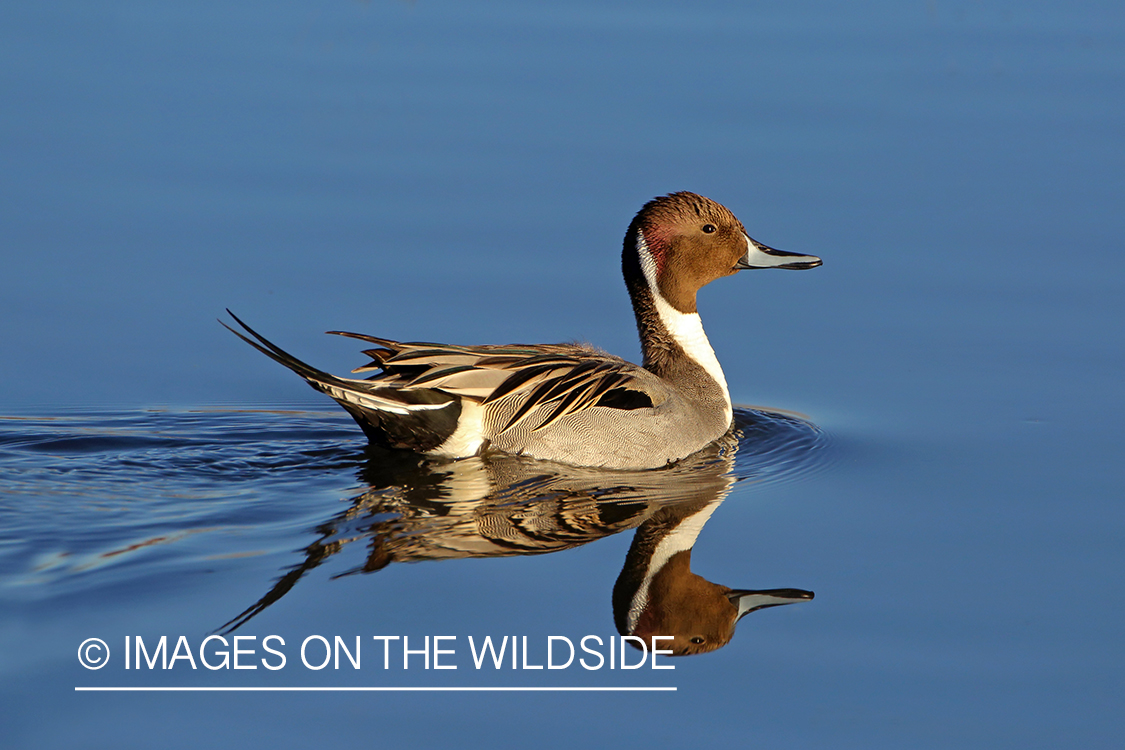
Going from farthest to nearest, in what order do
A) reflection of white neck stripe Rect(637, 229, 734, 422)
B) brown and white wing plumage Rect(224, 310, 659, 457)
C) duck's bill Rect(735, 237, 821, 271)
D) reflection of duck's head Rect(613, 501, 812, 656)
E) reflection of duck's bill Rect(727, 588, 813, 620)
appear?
duck's bill Rect(735, 237, 821, 271)
reflection of white neck stripe Rect(637, 229, 734, 422)
brown and white wing plumage Rect(224, 310, 659, 457)
reflection of duck's bill Rect(727, 588, 813, 620)
reflection of duck's head Rect(613, 501, 812, 656)

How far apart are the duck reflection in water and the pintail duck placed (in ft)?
0.33

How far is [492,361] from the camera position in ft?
21.8

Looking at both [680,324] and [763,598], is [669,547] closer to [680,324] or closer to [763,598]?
[763,598]

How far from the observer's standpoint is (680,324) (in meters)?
7.50

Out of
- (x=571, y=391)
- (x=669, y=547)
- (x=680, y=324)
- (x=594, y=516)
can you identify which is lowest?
(x=669, y=547)

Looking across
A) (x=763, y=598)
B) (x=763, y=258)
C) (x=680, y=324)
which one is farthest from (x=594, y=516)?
(x=763, y=258)

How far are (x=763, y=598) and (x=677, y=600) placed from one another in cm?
34

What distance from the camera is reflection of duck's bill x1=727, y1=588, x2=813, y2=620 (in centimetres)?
510

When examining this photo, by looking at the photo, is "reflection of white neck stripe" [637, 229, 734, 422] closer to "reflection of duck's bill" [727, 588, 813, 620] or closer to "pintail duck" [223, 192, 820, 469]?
"pintail duck" [223, 192, 820, 469]

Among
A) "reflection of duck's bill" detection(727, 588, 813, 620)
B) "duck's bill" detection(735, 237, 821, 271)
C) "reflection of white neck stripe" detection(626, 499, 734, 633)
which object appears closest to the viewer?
"reflection of duck's bill" detection(727, 588, 813, 620)

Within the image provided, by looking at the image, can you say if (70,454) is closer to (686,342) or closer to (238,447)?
(238,447)

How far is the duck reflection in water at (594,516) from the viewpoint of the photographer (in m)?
5.16

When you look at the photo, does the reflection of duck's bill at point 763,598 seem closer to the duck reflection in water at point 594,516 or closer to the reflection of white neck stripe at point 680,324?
the duck reflection in water at point 594,516

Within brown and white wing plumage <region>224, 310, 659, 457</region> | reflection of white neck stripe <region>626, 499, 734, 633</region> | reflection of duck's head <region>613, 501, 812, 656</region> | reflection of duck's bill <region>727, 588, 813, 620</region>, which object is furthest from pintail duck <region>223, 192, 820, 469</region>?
reflection of duck's bill <region>727, 588, 813, 620</region>
